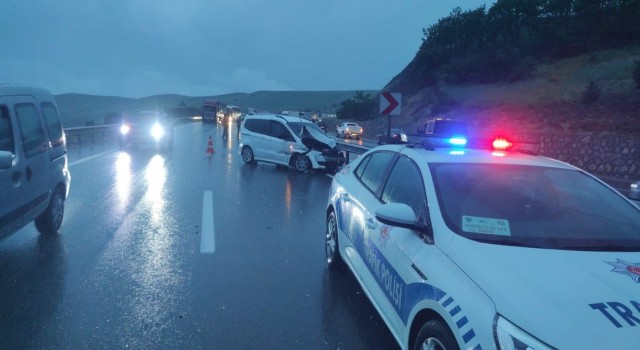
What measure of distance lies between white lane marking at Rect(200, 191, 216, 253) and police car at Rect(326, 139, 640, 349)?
241 cm

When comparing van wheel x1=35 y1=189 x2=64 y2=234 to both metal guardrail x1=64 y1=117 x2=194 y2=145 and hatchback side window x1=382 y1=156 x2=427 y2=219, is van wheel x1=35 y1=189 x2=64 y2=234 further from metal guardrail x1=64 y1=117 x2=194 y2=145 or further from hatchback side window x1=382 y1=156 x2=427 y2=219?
metal guardrail x1=64 y1=117 x2=194 y2=145

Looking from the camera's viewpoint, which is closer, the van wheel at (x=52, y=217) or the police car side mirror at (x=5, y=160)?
the police car side mirror at (x=5, y=160)

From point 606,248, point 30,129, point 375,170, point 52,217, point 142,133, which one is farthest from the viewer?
point 142,133

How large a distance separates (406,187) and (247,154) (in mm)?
15207

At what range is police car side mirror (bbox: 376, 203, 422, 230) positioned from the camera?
368 centimetres

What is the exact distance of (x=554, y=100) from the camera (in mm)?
42688

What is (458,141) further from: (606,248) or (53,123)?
(53,123)

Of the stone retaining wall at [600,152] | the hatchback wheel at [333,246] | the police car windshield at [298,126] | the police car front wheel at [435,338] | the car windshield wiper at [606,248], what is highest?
the car windshield wiper at [606,248]

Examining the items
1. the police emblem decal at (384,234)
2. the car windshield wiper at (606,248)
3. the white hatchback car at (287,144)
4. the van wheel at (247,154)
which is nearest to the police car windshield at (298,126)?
the white hatchback car at (287,144)

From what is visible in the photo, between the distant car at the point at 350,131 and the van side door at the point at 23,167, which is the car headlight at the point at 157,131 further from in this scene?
the distant car at the point at 350,131

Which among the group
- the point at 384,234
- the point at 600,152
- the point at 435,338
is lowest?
the point at 600,152

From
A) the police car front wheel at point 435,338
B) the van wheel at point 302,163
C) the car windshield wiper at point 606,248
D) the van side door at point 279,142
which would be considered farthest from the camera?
the van side door at point 279,142

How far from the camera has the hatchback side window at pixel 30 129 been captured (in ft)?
20.6

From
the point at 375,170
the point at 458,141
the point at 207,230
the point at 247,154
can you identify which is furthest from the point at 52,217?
the point at 247,154
